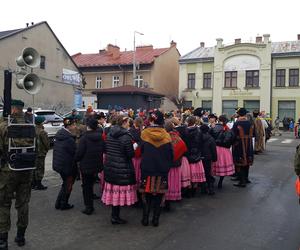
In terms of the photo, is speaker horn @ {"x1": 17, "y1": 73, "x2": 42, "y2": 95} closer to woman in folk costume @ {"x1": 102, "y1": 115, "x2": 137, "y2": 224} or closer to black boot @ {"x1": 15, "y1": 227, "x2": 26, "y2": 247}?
woman in folk costume @ {"x1": 102, "y1": 115, "x2": 137, "y2": 224}

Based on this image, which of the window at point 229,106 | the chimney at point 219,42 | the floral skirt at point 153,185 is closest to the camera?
the floral skirt at point 153,185

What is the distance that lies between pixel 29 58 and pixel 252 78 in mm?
37163

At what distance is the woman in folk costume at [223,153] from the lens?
28.6 feet

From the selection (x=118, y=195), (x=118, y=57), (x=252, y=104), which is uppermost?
(x=118, y=57)

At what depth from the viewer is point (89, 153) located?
21.2ft


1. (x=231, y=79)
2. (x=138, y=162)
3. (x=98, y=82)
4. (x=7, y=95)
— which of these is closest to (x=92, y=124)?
(x=138, y=162)

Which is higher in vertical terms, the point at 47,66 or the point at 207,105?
the point at 47,66

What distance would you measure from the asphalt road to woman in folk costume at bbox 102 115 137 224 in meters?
0.39

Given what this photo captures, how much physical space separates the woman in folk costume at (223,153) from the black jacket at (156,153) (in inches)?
117

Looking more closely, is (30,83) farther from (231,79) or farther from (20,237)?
(231,79)

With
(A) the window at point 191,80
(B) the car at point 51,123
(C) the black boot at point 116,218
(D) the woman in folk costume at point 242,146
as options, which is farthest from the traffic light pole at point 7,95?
(A) the window at point 191,80

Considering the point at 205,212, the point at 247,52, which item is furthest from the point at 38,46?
the point at 205,212

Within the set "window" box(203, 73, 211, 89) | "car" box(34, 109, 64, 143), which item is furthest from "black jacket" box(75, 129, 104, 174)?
"window" box(203, 73, 211, 89)

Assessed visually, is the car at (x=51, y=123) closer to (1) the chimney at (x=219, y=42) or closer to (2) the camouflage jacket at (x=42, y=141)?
(2) the camouflage jacket at (x=42, y=141)
